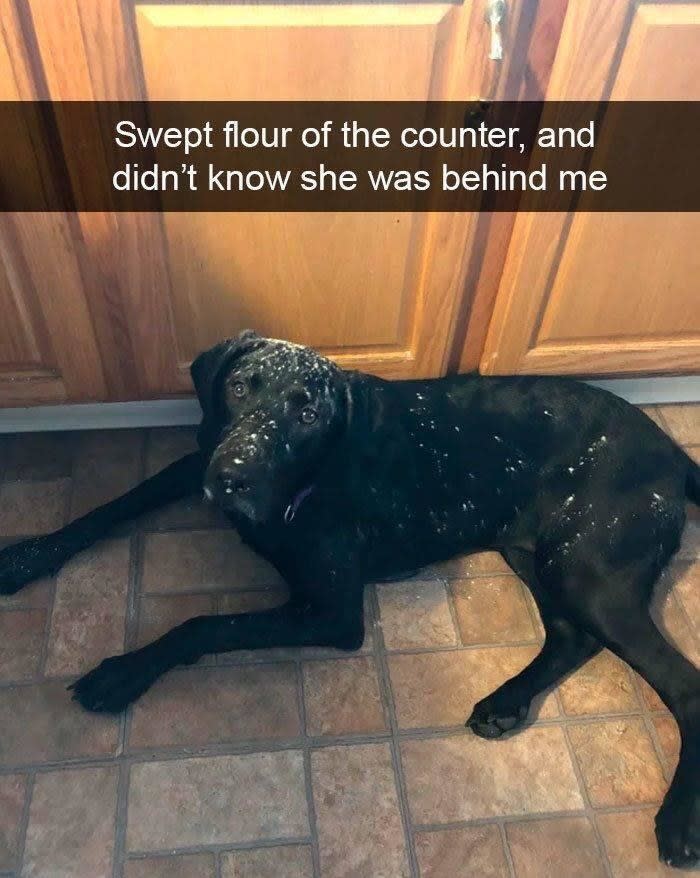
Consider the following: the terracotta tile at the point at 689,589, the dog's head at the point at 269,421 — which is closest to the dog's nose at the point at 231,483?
the dog's head at the point at 269,421

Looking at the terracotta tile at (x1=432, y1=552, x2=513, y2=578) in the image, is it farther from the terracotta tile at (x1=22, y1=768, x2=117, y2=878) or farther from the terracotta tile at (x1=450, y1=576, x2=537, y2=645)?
the terracotta tile at (x1=22, y1=768, x2=117, y2=878)

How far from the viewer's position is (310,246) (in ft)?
5.91

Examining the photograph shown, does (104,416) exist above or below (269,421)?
below

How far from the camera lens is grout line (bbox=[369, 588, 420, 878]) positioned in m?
1.63

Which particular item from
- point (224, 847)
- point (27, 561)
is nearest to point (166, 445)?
point (27, 561)

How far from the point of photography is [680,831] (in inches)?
63.2

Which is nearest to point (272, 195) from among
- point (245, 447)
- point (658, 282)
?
point (245, 447)

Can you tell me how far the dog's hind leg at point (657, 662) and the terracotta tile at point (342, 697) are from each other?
50cm

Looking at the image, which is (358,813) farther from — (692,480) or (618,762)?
(692,480)

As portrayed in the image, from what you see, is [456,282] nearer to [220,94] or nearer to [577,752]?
[220,94]

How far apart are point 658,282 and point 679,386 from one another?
21.0 inches

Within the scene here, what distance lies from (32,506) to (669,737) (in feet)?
5.45

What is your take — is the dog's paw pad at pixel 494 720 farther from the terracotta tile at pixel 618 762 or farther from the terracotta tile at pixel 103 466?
the terracotta tile at pixel 103 466

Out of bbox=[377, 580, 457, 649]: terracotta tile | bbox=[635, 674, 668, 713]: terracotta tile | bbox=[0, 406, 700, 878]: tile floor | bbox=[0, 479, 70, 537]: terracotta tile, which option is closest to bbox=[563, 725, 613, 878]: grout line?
bbox=[0, 406, 700, 878]: tile floor
